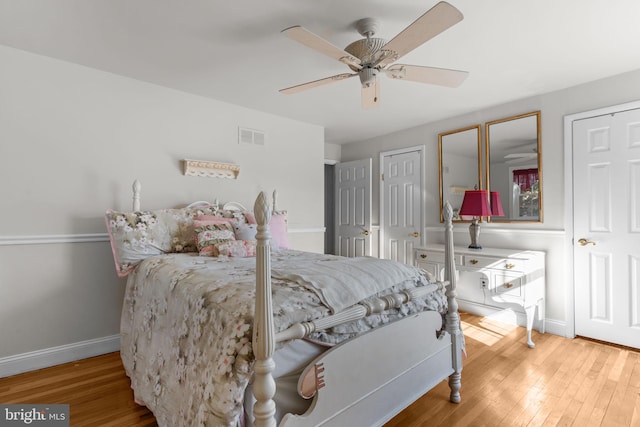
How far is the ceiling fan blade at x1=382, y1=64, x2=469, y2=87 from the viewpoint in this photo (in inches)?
79.0

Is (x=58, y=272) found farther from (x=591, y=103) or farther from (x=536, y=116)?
(x=591, y=103)

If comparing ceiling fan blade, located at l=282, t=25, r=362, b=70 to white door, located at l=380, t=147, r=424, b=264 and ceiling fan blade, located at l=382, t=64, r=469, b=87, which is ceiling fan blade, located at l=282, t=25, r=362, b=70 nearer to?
ceiling fan blade, located at l=382, t=64, r=469, b=87

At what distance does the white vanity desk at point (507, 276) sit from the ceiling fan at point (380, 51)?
1783 mm

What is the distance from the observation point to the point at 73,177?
99.5 inches

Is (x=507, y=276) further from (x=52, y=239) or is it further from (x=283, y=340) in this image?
(x=52, y=239)

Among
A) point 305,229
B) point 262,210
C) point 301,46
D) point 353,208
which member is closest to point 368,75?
point 301,46

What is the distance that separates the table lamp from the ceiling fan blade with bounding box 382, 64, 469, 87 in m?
1.48

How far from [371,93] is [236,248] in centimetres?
150

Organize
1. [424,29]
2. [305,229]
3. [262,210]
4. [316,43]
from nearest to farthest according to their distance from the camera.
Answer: [262,210], [424,29], [316,43], [305,229]

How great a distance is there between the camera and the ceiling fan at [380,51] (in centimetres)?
157

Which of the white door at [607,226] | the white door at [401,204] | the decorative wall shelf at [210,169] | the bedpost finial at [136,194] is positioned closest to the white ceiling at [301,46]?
the white door at [607,226]

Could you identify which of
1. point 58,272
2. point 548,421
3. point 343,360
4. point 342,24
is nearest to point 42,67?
point 58,272

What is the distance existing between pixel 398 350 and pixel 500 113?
3.04 meters

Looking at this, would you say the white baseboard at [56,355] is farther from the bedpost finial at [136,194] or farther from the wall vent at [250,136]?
the wall vent at [250,136]
